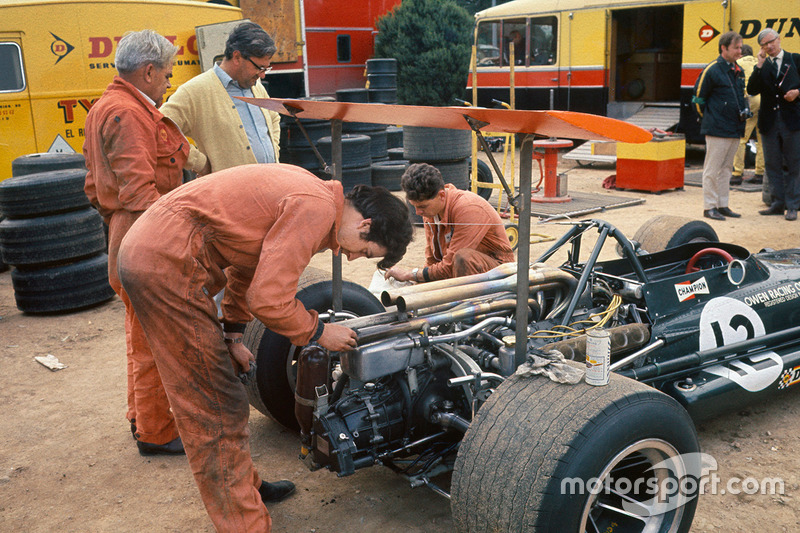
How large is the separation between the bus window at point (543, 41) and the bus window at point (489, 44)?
0.94m

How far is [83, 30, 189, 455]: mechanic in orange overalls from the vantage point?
3322mm

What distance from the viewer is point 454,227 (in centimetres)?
438

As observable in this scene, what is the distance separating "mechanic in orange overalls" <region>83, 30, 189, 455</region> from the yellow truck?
4611 mm

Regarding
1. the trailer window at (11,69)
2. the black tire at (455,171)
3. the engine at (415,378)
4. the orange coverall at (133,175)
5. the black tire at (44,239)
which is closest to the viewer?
the engine at (415,378)

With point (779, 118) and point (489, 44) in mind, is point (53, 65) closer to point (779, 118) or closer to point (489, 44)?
point (779, 118)

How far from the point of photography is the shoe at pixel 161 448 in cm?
352

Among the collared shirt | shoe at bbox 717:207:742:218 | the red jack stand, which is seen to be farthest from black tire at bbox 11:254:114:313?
shoe at bbox 717:207:742:218

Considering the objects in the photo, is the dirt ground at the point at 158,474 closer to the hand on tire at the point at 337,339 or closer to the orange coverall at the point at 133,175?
the orange coverall at the point at 133,175

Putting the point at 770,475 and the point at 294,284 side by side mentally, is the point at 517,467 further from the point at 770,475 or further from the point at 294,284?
the point at 770,475

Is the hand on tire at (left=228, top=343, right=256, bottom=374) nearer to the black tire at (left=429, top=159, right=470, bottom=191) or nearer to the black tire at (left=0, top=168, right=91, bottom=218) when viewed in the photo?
the black tire at (left=0, top=168, right=91, bottom=218)

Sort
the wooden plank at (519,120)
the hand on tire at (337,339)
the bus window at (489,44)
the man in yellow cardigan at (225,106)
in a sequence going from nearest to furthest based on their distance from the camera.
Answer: the wooden plank at (519,120) < the hand on tire at (337,339) < the man in yellow cardigan at (225,106) < the bus window at (489,44)

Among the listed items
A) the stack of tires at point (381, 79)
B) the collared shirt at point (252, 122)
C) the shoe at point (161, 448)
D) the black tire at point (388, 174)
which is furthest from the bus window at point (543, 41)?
the shoe at point (161, 448)

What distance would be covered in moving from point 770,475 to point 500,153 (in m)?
12.3

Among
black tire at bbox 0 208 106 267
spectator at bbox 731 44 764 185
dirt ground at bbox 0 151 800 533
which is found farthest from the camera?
spectator at bbox 731 44 764 185
